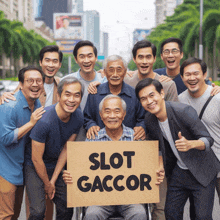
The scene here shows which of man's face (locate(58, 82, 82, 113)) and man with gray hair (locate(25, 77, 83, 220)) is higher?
man's face (locate(58, 82, 82, 113))

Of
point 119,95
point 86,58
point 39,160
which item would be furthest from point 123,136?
point 86,58

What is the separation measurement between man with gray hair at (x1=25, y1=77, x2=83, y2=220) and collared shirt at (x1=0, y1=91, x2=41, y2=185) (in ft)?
0.38

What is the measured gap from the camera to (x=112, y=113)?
3277 mm

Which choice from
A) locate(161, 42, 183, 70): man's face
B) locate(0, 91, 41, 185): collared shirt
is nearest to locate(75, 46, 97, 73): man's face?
locate(161, 42, 183, 70): man's face

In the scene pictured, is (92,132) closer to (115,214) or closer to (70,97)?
(70,97)

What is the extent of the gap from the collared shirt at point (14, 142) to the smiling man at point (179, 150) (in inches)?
48.6

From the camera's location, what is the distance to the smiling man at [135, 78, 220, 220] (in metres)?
3.09

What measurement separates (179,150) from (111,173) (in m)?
0.70

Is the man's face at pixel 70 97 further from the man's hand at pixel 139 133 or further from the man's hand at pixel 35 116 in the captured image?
the man's hand at pixel 139 133

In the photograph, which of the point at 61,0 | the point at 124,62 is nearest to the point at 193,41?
the point at 124,62

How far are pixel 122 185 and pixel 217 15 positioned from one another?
23.8 meters

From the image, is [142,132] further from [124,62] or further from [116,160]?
[124,62]

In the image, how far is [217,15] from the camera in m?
24.0

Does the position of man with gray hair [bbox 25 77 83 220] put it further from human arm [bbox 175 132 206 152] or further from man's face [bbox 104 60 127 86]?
human arm [bbox 175 132 206 152]
